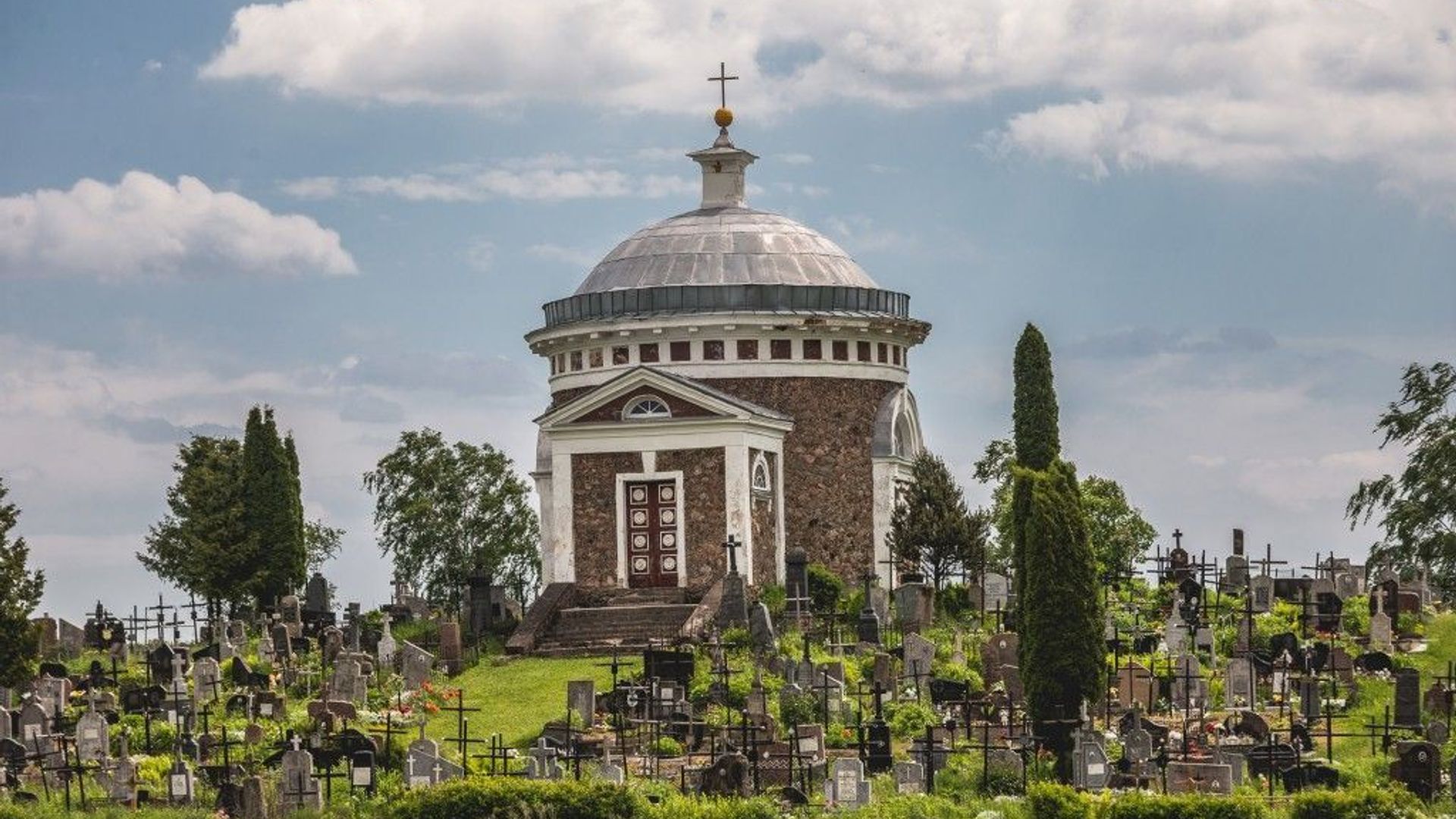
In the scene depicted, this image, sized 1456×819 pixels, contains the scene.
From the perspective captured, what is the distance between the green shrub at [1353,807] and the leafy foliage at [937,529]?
19032 millimetres

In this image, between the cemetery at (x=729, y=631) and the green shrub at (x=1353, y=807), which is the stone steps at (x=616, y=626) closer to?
the cemetery at (x=729, y=631)

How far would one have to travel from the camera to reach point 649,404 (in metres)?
56.3

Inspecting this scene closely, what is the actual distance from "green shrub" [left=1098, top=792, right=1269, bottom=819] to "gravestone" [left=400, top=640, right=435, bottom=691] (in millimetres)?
15149

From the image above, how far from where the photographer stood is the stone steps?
173 ft

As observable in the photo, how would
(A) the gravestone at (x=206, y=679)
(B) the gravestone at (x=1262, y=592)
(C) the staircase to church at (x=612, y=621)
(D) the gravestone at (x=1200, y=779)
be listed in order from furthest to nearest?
(B) the gravestone at (x=1262, y=592)
(C) the staircase to church at (x=612, y=621)
(A) the gravestone at (x=206, y=679)
(D) the gravestone at (x=1200, y=779)

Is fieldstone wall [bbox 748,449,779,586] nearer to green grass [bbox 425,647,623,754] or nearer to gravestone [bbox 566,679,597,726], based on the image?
green grass [bbox 425,647,623,754]

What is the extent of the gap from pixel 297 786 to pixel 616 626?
44.8 feet

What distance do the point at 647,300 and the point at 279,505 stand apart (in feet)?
24.1

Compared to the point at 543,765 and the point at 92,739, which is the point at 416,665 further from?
the point at 543,765

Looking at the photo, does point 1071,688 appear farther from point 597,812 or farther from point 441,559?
point 441,559

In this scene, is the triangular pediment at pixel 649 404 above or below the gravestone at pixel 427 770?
above

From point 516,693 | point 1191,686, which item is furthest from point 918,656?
point 516,693

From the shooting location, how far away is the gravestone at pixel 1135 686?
45969 mm

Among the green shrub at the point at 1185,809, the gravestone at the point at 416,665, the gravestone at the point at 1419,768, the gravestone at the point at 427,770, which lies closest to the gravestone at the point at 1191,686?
the gravestone at the point at 1419,768
